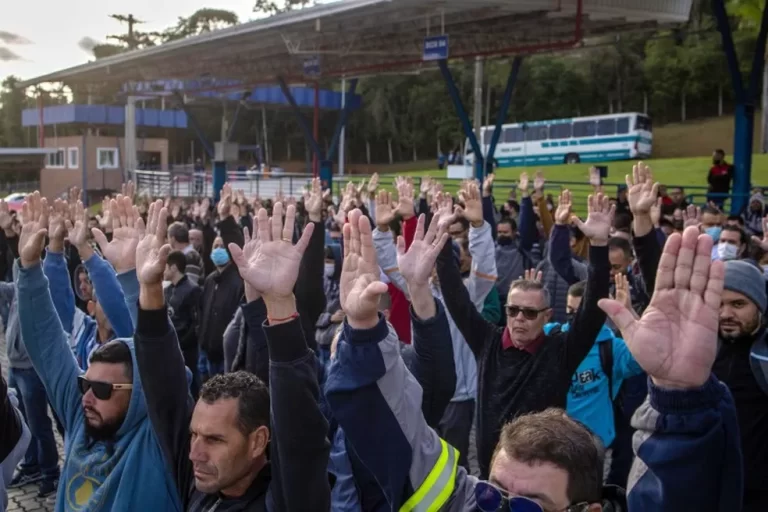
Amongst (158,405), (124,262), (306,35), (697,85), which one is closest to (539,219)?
(124,262)

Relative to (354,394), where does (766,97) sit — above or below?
above

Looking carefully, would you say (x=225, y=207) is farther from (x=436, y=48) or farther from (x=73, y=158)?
(x=73, y=158)

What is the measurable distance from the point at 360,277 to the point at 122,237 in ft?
6.17

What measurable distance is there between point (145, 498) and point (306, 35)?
14790 mm

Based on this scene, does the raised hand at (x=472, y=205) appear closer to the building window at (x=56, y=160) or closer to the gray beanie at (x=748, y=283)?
the gray beanie at (x=748, y=283)

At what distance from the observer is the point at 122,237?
3.67 metres

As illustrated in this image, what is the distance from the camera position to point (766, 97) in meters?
34.2

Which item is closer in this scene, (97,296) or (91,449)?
(91,449)

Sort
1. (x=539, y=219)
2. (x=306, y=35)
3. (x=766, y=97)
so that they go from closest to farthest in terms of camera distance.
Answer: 1. (x=539, y=219)
2. (x=306, y=35)
3. (x=766, y=97)

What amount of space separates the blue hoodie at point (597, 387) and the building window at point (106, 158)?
4150cm

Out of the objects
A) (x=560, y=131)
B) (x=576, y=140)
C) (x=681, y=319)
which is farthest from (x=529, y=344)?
(x=560, y=131)

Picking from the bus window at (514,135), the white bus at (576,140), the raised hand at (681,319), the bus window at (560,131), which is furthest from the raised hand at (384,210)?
the bus window at (514,135)

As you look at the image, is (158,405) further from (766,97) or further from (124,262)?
(766,97)

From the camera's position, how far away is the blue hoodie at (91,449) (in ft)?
8.81
